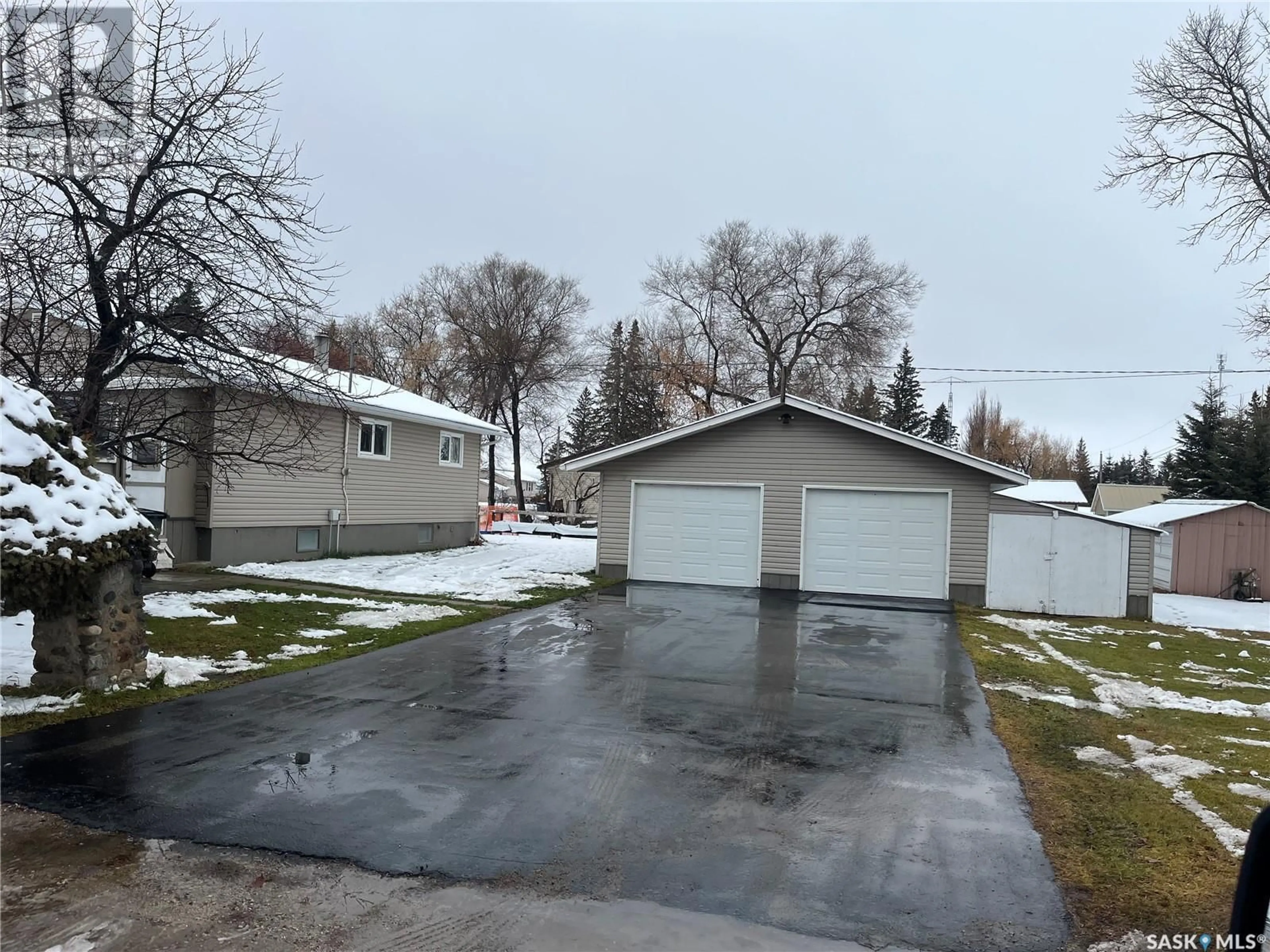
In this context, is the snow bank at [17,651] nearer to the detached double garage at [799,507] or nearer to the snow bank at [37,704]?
the snow bank at [37,704]

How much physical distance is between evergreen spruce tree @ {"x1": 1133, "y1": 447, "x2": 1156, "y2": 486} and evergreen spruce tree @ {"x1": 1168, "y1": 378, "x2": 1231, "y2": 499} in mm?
39514

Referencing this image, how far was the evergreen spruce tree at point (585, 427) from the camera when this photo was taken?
173 ft

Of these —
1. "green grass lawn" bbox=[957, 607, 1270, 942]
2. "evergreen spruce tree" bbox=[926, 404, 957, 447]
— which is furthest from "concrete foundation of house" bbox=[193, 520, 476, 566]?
"evergreen spruce tree" bbox=[926, 404, 957, 447]

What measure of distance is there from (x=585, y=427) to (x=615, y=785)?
167 ft

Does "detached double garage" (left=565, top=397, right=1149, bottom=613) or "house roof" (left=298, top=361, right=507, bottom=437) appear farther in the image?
"house roof" (left=298, top=361, right=507, bottom=437)

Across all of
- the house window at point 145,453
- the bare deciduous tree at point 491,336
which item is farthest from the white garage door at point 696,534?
the bare deciduous tree at point 491,336

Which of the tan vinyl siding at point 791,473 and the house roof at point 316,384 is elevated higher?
the house roof at point 316,384

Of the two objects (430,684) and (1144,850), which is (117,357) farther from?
(1144,850)

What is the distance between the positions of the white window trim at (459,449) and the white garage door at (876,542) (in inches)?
393

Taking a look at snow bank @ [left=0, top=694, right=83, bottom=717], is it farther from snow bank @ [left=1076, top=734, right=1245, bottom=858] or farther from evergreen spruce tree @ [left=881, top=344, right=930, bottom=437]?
evergreen spruce tree @ [left=881, top=344, right=930, bottom=437]

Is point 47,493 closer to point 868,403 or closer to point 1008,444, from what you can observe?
point 868,403

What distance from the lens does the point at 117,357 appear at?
29.2 ft

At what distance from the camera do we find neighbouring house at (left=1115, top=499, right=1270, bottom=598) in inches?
873

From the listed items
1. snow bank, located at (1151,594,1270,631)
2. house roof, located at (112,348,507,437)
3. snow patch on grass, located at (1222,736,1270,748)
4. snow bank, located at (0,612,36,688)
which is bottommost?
snow bank, located at (1151,594,1270,631)
